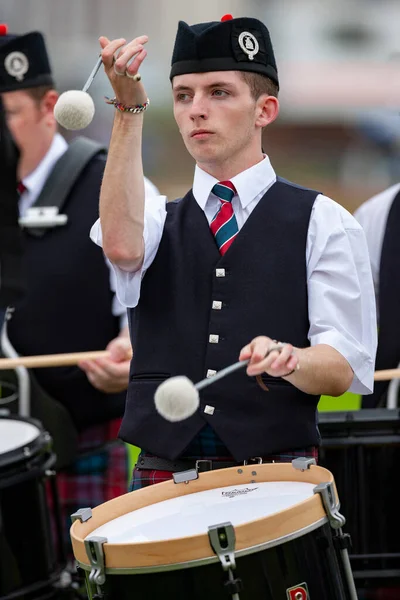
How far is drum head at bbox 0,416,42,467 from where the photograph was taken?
3.99 m

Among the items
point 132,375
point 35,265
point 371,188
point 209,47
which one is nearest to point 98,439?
point 35,265

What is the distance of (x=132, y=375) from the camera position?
3.10 meters

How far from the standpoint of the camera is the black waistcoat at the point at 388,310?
503 centimetres

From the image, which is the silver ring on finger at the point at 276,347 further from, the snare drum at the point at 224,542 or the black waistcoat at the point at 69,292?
the black waistcoat at the point at 69,292

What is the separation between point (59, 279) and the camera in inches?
202

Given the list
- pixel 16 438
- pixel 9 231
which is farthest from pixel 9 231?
pixel 16 438

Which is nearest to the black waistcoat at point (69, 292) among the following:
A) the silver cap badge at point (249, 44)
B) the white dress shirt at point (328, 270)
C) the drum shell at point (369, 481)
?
the drum shell at point (369, 481)

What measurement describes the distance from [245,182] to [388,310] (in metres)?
2.07

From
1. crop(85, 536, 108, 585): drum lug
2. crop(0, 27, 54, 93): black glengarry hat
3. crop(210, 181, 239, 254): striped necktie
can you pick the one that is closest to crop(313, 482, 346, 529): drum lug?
crop(85, 536, 108, 585): drum lug

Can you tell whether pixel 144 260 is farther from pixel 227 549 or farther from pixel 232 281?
pixel 227 549

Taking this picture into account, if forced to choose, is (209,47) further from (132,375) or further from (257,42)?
(132,375)

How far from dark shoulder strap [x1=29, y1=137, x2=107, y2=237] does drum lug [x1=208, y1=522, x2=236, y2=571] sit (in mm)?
2826

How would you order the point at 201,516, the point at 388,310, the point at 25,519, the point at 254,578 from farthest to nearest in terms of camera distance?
the point at 388,310, the point at 25,519, the point at 201,516, the point at 254,578

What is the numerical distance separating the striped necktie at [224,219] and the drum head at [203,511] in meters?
0.60
